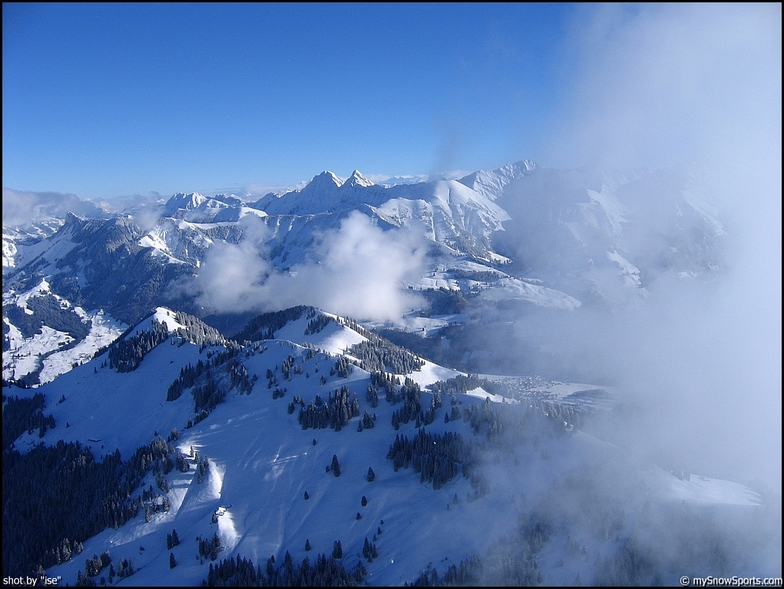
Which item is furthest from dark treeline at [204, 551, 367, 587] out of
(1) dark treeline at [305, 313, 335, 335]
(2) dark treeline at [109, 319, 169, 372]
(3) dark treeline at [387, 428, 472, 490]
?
(1) dark treeline at [305, 313, 335, 335]

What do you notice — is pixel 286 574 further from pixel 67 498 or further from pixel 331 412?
pixel 67 498

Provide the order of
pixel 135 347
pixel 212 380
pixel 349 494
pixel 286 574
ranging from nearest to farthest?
pixel 286 574 → pixel 349 494 → pixel 212 380 → pixel 135 347

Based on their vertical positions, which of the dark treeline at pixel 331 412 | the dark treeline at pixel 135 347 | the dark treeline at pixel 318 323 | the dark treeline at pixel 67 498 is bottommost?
the dark treeline at pixel 67 498

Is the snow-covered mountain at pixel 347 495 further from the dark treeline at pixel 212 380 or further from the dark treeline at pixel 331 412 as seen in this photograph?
the dark treeline at pixel 212 380

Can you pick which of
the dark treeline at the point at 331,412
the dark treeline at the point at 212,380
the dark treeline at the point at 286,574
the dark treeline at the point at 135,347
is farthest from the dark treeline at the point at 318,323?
the dark treeline at the point at 286,574

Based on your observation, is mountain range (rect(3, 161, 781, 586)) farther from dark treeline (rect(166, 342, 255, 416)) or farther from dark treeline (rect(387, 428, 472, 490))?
dark treeline (rect(166, 342, 255, 416))

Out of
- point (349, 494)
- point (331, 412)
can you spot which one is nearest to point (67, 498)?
point (331, 412)
